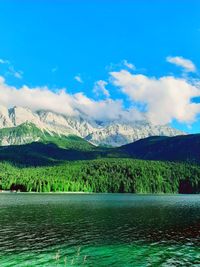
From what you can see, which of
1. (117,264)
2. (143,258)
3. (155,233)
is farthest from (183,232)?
(117,264)

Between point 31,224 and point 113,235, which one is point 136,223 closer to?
point 113,235

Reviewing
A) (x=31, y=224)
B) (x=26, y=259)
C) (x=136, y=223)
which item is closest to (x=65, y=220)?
(x=31, y=224)

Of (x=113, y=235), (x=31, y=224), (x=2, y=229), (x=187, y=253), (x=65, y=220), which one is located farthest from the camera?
(x=65, y=220)

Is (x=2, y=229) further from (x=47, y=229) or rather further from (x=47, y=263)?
(x=47, y=263)

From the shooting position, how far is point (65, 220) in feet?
309

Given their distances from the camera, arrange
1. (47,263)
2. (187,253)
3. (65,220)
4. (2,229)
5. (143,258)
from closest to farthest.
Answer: (47,263), (143,258), (187,253), (2,229), (65,220)

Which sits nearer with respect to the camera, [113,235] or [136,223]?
[113,235]

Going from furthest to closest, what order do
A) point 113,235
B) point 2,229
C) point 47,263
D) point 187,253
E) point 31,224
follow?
point 31,224, point 2,229, point 113,235, point 187,253, point 47,263

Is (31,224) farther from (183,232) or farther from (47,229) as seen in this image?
(183,232)

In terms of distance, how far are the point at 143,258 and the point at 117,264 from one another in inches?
211

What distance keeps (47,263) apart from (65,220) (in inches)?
1891

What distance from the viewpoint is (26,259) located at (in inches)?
1924

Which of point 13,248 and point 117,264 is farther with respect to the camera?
point 13,248

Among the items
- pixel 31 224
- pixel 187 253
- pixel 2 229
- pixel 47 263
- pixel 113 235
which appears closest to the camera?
pixel 47 263
